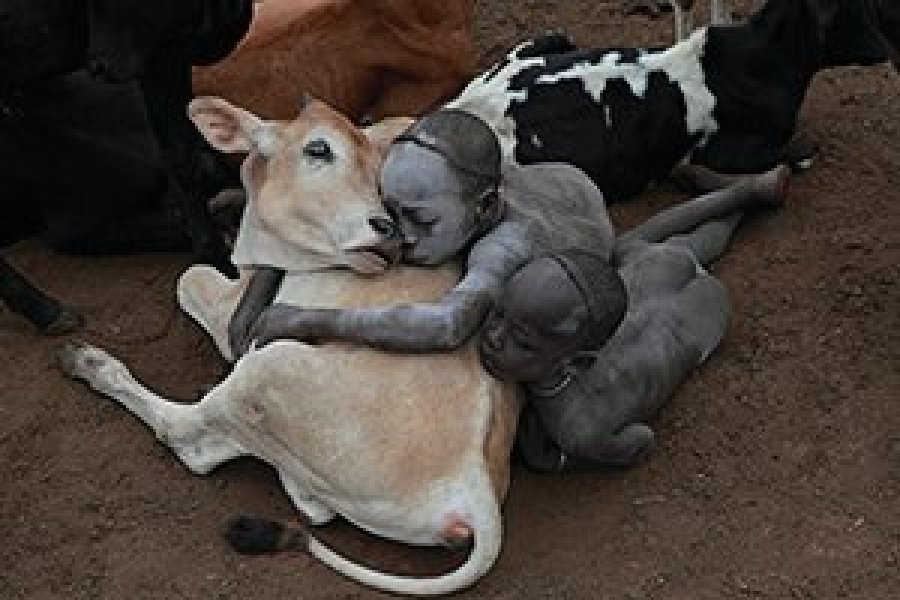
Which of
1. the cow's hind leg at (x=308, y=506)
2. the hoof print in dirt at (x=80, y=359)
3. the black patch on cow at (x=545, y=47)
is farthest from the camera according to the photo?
the black patch on cow at (x=545, y=47)

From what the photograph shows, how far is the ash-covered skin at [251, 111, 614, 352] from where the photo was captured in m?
4.01

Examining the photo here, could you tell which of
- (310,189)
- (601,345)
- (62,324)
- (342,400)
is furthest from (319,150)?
(62,324)

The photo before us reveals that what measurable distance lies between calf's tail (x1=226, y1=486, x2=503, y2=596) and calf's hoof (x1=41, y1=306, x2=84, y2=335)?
101cm

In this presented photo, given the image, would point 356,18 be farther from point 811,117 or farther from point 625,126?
point 811,117

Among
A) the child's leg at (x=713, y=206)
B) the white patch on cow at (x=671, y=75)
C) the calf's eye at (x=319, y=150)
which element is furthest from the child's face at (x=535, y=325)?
the white patch on cow at (x=671, y=75)

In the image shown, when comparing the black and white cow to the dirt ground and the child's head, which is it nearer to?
the dirt ground

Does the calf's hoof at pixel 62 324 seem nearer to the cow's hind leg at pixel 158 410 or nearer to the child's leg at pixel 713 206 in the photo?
the cow's hind leg at pixel 158 410

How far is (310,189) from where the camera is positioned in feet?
14.2

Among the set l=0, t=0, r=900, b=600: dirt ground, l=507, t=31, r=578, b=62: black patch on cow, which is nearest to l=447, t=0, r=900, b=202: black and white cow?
l=507, t=31, r=578, b=62: black patch on cow

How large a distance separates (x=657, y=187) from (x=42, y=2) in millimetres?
1926

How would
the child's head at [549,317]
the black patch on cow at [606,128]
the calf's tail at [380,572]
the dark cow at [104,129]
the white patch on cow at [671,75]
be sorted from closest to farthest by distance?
the calf's tail at [380,572], the child's head at [549,317], the dark cow at [104,129], the black patch on cow at [606,128], the white patch on cow at [671,75]

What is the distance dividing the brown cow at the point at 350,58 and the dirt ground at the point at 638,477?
1.97 ft

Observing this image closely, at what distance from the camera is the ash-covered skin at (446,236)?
401cm

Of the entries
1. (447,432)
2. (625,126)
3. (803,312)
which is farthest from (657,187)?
(447,432)
